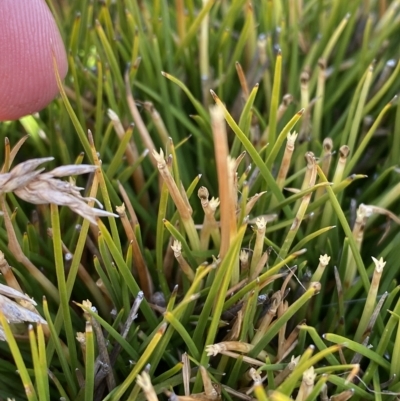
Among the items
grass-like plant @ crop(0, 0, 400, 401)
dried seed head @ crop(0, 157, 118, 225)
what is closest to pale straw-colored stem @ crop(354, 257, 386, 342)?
grass-like plant @ crop(0, 0, 400, 401)

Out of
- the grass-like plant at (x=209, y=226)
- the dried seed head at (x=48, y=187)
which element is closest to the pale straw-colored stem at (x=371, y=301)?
the grass-like plant at (x=209, y=226)

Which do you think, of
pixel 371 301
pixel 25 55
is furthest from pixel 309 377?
pixel 25 55

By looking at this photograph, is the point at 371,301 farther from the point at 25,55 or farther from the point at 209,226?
the point at 25,55

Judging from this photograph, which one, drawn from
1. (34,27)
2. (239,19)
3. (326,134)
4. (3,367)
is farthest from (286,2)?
(3,367)

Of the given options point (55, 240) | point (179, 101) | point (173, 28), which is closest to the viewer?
point (55, 240)

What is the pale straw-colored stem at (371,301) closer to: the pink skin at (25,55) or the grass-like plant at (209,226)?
the grass-like plant at (209,226)

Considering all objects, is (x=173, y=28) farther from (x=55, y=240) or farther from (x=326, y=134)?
(x=55, y=240)
